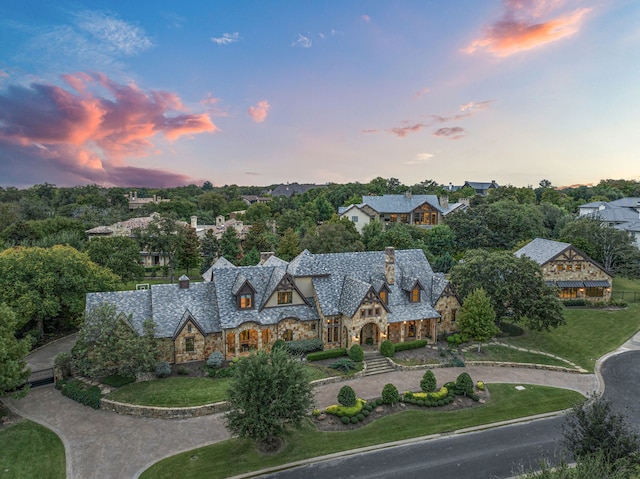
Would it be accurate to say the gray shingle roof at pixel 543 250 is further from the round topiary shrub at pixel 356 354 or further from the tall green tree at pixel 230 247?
the tall green tree at pixel 230 247

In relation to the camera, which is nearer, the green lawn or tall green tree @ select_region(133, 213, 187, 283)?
the green lawn

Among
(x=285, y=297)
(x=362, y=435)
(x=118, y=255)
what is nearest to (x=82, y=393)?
(x=285, y=297)

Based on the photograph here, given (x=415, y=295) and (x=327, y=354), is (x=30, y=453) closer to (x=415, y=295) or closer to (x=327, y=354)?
(x=327, y=354)

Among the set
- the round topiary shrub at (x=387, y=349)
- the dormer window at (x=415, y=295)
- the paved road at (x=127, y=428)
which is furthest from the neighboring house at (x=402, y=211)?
the paved road at (x=127, y=428)

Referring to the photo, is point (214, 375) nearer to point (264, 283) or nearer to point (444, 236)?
point (264, 283)

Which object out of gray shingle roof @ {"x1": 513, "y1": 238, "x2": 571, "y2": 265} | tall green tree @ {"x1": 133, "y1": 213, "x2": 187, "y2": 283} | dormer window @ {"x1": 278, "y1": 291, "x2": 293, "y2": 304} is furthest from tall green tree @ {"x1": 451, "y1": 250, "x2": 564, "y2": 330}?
tall green tree @ {"x1": 133, "y1": 213, "x2": 187, "y2": 283}

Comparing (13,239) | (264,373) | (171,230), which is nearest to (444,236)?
(171,230)

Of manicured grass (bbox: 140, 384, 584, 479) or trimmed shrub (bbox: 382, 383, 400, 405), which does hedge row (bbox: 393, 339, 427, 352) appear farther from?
trimmed shrub (bbox: 382, 383, 400, 405)
